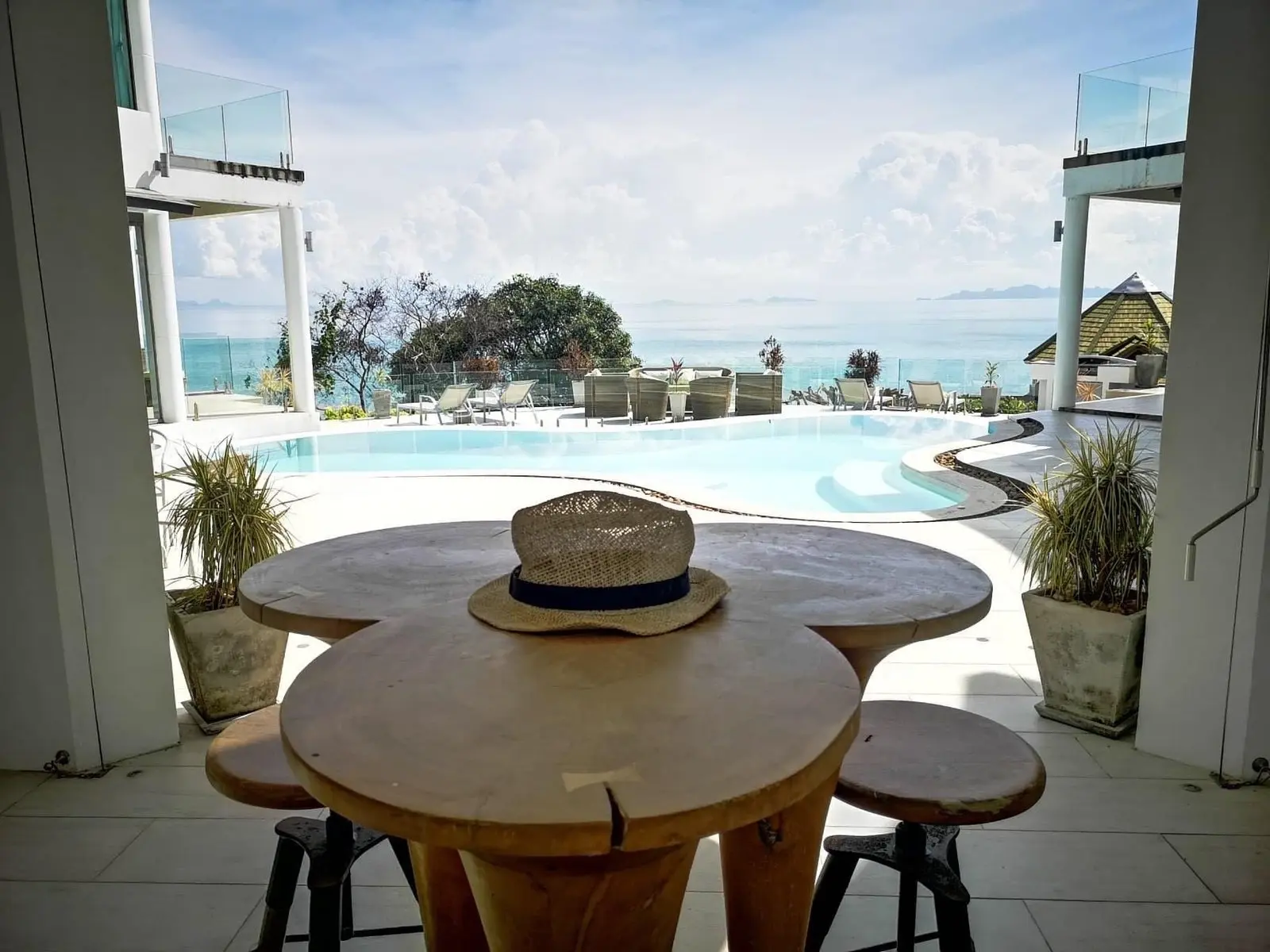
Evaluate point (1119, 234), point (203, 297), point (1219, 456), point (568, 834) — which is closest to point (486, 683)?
point (568, 834)

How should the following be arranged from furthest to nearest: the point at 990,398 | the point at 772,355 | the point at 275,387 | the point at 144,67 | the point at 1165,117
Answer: the point at 772,355, the point at 990,398, the point at 275,387, the point at 1165,117, the point at 144,67

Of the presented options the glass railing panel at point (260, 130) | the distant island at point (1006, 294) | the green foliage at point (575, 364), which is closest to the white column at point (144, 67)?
the glass railing panel at point (260, 130)

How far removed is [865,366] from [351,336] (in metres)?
9.40

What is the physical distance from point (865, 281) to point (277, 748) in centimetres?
5026

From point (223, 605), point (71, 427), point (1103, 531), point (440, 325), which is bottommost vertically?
point (223, 605)

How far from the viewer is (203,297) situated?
4959 centimetres

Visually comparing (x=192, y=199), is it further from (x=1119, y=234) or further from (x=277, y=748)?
(x=1119, y=234)

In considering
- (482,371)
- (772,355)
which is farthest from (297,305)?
(772,355)

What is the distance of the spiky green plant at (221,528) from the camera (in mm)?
2896

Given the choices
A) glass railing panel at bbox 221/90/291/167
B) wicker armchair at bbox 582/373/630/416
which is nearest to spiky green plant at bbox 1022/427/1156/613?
wicker armchair at bbox 582/373/630/416

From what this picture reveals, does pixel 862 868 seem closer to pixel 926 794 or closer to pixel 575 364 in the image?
pixel 926 794

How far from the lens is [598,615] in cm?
138

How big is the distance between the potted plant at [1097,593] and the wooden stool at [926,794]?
1.25 meters

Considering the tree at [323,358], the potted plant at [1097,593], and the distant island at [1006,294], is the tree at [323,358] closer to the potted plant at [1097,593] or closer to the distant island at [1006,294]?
the potted plant at [1097,593]
